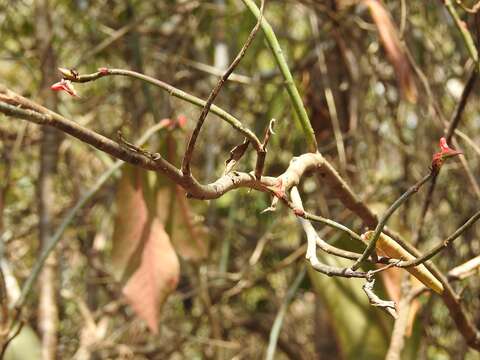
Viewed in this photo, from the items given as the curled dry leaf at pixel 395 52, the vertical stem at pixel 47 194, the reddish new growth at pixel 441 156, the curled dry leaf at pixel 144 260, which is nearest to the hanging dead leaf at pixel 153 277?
the curled dry leaf at pixel 144 260

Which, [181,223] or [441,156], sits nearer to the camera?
[441,156]

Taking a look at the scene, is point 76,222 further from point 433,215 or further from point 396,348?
point 396,348

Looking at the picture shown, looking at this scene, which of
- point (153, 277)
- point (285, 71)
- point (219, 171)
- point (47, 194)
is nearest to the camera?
point (285, 71)

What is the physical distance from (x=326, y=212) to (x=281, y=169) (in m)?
0.33

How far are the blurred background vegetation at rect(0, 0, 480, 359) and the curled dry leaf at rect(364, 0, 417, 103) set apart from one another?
41mm

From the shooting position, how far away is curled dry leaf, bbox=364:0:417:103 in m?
0.86

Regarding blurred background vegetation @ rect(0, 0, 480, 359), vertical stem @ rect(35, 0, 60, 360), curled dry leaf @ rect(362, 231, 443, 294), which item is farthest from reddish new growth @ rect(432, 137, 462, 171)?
vertical stem @ rect(35, 0, 60, 360)

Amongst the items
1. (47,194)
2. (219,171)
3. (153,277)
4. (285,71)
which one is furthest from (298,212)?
(219,171)

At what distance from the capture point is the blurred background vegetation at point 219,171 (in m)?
0.88

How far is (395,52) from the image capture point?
2.85 feet

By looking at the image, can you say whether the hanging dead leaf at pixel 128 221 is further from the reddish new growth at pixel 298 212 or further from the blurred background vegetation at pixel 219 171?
the reddish new growth at pixel 298 212

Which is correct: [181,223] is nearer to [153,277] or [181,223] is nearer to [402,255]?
[153,277]

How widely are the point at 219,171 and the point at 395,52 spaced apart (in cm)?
88

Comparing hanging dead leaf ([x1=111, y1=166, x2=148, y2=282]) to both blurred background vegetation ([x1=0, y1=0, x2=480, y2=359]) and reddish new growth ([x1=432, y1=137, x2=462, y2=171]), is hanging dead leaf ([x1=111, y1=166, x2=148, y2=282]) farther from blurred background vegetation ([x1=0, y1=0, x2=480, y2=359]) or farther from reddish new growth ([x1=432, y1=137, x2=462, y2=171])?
reddish new growth ([x1=432, y1=137, x2=462, y2=171])
